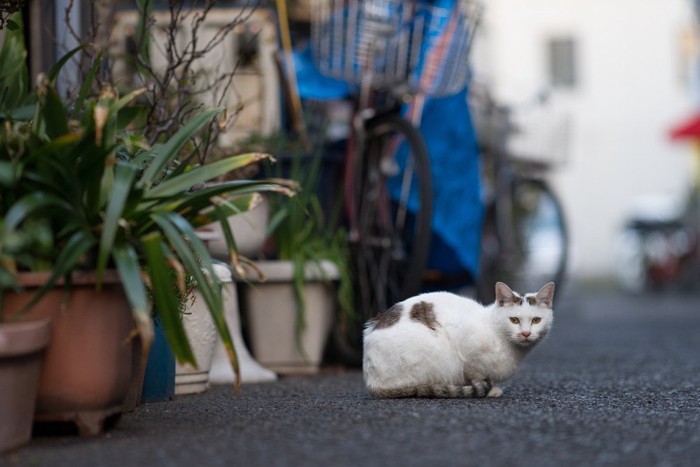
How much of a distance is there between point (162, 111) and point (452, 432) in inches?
73.3

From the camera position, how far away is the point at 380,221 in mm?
5129

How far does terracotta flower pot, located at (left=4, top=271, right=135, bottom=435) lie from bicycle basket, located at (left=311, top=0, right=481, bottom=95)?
2.39m

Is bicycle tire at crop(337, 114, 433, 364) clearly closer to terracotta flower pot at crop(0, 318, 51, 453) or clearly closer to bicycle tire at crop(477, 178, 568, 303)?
bicycle tire at crop(477, 178, 568, 303)

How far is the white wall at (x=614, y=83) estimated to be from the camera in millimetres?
22469

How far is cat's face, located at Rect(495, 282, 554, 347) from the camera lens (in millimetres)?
3424

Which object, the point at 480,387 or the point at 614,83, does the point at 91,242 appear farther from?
the point at 614,83

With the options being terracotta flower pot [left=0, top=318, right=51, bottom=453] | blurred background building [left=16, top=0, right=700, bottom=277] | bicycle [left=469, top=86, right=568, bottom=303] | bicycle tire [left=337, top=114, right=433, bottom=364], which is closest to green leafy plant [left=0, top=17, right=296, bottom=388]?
terracotta flower pot [left=0, top=318, right=51, bottom=453]

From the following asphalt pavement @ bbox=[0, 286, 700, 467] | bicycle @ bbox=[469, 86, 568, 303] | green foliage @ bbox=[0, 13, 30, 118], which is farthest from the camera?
bicycle @ bbox=[469, 86, 568, 303]

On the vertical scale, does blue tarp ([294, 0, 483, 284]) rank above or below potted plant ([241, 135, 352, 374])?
above

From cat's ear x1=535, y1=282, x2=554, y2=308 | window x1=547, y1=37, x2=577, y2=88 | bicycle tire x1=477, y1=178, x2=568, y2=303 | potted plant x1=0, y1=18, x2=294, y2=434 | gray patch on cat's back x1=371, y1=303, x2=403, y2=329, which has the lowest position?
bicycle tire x1=477, y1=178, x2=568, y2=303

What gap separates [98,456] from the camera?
8.40 ft

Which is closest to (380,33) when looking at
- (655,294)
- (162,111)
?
(162,111)

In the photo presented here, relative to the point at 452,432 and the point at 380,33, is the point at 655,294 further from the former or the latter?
the point at 452,432

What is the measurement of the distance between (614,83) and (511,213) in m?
16.2
